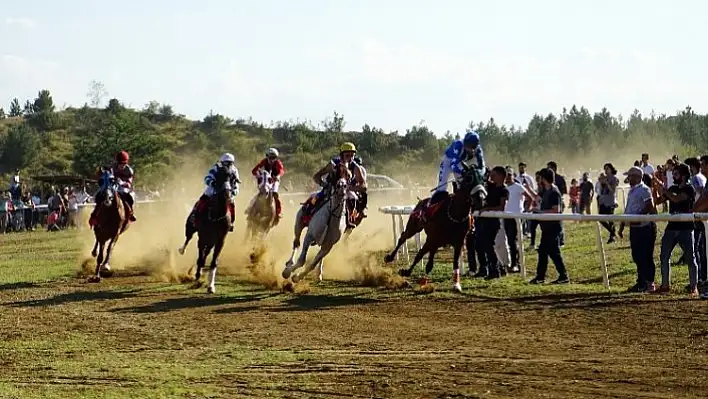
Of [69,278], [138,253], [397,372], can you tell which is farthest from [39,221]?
[397,372]

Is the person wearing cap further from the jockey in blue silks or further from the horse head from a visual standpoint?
the horse head

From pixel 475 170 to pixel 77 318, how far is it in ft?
20.9

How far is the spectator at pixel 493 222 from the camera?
19.2m

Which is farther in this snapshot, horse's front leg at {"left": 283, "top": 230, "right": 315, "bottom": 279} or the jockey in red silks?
the jockey in red silks

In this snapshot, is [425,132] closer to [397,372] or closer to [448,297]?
[448,297]

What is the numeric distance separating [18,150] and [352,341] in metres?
72.4

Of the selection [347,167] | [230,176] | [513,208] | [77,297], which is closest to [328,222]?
[347,167]

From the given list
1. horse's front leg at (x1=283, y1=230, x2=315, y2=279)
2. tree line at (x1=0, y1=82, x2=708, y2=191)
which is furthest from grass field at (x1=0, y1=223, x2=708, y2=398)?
tree line at (x1=0, y1=82, x2=708, y2=191)

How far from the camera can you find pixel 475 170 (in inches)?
666

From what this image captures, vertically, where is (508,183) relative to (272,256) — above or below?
above

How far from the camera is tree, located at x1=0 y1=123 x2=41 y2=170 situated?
79562 millimetres

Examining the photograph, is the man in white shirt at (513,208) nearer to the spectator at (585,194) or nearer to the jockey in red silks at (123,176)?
the jockey in red silks at (123,176)

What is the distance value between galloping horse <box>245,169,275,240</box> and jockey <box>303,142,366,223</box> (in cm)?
417

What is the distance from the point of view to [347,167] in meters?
18.0
